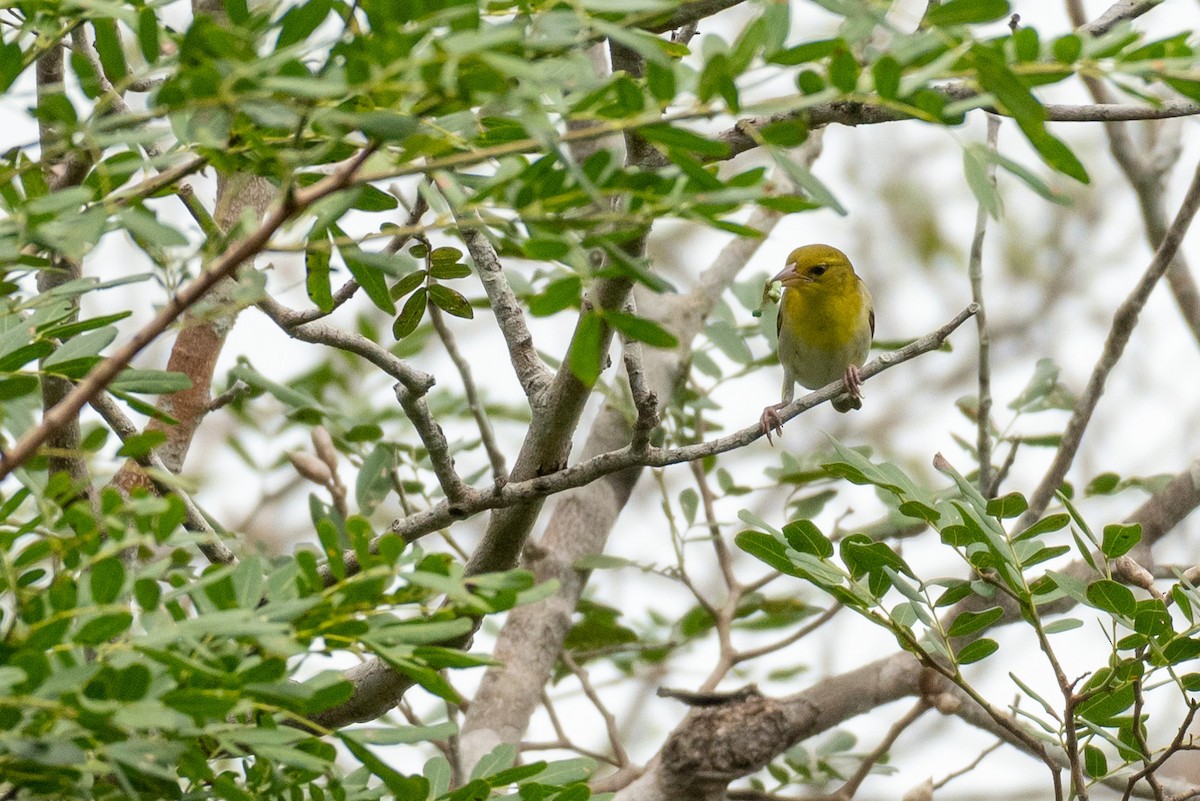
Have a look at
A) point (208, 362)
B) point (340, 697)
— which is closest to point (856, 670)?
point (208, 362)

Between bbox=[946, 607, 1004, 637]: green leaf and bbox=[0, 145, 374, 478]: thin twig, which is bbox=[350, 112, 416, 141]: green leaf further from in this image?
bbox=[946, 607, 1004, 637]: green leaf

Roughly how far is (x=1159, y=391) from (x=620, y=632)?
24.4 ft

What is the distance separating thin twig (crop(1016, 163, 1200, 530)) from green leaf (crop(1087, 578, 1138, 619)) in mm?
1300

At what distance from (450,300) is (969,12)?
1.22m

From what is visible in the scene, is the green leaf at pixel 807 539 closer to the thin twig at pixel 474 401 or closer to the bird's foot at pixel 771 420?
the bird's foot at pixel 771 420

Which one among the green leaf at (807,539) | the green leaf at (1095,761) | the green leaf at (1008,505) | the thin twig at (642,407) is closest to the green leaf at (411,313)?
the thin twig at (642,407)

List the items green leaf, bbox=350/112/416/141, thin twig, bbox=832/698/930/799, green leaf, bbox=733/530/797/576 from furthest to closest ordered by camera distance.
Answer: thin twig, bbox=832/698/930/799 → green leaf, bbox=733/530/797/576 → green leaf, bbox=350/112/416/141

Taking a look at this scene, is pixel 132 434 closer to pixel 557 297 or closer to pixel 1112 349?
pixel 557 297

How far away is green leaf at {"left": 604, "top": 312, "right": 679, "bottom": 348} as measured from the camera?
3.72 feet

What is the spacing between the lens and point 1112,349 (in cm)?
316

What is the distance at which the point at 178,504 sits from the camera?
3.85 feet

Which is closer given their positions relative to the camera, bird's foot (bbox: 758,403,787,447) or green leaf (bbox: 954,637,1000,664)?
green leaf (bbox: 954,637,1000,664)

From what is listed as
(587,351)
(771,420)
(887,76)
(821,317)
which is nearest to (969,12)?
(887,76)

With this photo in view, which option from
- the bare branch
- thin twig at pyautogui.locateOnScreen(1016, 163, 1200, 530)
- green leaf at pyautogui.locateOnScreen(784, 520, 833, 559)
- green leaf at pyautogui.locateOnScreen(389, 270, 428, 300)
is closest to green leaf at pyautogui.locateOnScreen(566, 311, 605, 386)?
green leaf at pyautogui.locateOnScreen(784, 520, 833, 559)
